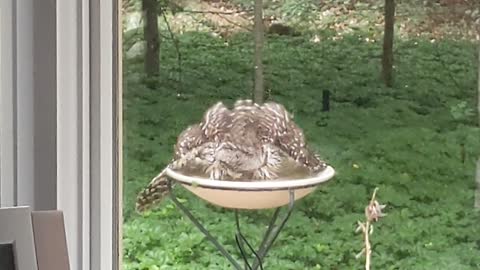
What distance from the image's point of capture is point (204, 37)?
1.59m

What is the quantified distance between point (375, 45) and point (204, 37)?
31cm

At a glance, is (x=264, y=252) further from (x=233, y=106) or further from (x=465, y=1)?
(x=465, y=1)

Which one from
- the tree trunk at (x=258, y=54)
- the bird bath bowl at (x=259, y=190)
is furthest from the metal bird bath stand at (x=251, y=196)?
the tree trunk at (x=258, y=54)

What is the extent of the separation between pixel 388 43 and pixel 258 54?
23 centimetres

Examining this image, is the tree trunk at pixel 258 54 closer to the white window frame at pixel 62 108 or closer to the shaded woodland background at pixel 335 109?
the shaded woodland background at pixel 335 109

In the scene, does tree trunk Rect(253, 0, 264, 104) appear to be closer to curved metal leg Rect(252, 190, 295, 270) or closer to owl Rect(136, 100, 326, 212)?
owl Rect(136, 100, 326, 212)

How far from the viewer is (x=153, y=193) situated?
64.6 inches

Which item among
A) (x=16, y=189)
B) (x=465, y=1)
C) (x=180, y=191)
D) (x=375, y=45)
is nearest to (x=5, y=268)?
(x=16, y=189)

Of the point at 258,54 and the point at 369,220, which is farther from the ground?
the point at 258,54

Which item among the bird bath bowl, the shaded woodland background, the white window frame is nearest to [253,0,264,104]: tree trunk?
the shaded woodland background

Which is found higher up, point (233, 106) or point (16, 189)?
point (233, 106)

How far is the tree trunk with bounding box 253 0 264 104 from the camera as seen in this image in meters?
1.58

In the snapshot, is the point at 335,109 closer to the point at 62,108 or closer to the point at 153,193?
the point at 153,193

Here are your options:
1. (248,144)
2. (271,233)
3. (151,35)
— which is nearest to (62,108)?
(151,35)
